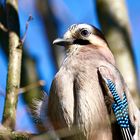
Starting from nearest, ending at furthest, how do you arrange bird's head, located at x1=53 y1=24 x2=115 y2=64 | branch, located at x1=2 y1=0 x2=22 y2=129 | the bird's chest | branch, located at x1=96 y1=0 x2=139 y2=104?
branch, located at x1=2 y1=0 x2=22 y2=129 < the bird's chest < bird's head, located at x1=53 y1=24 x2=115 y2=64 < branch, located at x1=96 y1=0 x2=139 y2=104

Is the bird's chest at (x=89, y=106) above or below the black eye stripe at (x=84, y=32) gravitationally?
below

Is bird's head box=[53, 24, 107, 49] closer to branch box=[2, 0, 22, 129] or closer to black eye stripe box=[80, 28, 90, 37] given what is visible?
black eye stripe box=[80, 28, 90, 37]

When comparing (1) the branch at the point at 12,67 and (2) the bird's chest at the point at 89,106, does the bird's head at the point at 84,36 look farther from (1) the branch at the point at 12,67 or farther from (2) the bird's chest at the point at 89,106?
(2) the bird's chest at the point at 89,106

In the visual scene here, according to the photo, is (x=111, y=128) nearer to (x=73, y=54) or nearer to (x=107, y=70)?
(x=107, y=70)

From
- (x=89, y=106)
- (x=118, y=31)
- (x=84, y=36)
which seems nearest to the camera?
(x=89, y=106)

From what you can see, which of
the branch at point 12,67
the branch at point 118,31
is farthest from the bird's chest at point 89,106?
the branch at point 118,31

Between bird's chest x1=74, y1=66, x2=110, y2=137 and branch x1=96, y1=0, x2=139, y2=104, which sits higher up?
branch x1=96, y1=0, x2=139, y2=104

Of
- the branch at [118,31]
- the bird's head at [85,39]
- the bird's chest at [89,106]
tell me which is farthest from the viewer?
the branch at [118,31]

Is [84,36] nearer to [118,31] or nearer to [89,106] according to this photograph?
[89,106]

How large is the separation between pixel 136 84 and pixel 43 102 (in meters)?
1.65

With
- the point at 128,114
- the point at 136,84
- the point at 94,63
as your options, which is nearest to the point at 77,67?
the point at 94,63

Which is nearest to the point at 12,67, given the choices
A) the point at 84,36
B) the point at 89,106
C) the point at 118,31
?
the point at 89,106

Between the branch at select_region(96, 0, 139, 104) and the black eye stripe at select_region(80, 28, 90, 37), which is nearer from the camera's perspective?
the black eye stripe at select_region(80, 28, 90, 37)

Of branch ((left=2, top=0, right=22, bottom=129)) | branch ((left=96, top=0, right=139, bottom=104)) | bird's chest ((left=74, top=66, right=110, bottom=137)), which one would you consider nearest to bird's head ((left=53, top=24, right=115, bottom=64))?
branch ((left=2, top=0, right=22, bottom=129))
